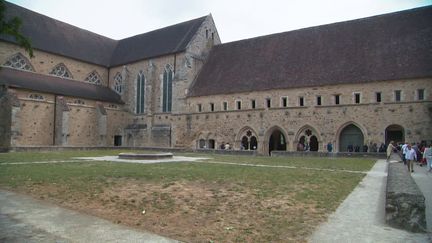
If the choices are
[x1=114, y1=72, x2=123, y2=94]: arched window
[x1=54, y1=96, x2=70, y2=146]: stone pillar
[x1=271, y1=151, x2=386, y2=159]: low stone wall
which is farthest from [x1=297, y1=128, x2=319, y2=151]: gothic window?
[x1=114, y1=72, x2=123, y2=94]: arched window

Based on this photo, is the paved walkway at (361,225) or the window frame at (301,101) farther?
the window frame at (301,101)

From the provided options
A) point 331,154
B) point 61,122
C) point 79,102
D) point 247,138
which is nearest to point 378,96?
point 331,154

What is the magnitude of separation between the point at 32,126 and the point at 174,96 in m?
14.5

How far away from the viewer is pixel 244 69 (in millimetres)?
34719

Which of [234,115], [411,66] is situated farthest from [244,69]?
[411,66]

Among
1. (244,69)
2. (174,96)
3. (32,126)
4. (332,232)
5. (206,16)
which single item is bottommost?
(332,232)

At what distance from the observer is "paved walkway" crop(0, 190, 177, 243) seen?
4953mm

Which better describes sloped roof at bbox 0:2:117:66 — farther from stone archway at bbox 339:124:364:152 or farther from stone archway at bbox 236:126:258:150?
stone archway at bbox 339:124:364:152

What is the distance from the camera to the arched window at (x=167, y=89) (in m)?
39.3

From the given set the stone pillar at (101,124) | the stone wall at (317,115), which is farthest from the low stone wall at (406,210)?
the stone pillar at (101,124)

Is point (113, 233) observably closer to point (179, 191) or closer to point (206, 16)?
point (179, 191)

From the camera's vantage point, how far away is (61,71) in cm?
3903

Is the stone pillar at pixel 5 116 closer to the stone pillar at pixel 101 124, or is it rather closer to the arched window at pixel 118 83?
the stone pillar at pixel 101 124

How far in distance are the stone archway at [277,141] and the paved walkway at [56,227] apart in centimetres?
2876
